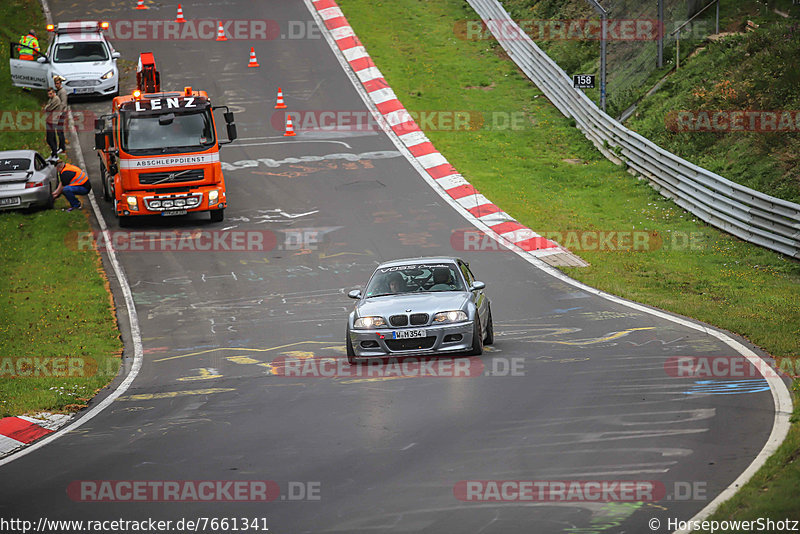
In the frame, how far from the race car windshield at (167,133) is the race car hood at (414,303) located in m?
10.5

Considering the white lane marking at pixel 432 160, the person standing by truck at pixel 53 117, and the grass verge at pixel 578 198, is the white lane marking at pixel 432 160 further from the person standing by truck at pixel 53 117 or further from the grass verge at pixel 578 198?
the person standing by truck at pixel 53 117

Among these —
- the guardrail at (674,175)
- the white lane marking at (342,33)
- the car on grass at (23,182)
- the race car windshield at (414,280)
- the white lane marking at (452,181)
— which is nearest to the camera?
the race car windshield at (414,280)

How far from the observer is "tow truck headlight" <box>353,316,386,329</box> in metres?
14.1

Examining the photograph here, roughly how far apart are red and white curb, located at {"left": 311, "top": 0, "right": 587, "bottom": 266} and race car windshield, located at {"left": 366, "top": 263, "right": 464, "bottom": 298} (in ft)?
21.6

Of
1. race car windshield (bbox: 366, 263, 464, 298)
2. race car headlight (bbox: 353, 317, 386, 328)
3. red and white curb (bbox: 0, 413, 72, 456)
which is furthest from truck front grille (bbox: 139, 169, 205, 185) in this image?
red and white curb (bbox: 0, 413, 72, 456)

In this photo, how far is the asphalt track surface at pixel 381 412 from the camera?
347 inches

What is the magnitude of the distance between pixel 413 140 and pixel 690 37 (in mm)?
8827

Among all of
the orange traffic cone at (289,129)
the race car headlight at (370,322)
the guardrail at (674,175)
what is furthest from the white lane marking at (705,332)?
the race car headlight at (370,322)

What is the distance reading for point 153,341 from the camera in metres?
17.4

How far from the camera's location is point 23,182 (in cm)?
2527

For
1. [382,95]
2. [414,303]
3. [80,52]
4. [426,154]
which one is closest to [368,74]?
[382,95]

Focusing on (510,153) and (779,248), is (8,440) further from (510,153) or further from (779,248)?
(510,153)

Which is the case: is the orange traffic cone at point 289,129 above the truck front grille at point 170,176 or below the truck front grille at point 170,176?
above

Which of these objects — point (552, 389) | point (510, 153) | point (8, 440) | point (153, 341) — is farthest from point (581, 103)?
point (8, 440)
